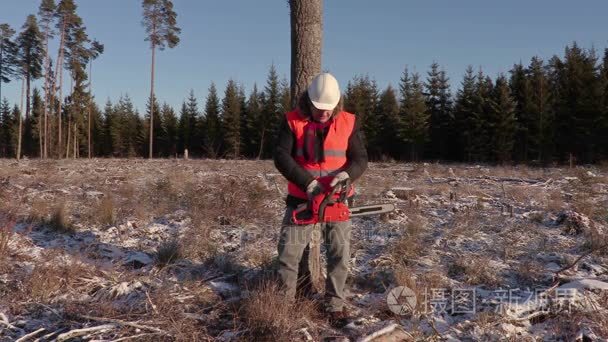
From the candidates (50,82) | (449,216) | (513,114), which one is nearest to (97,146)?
(50,82)

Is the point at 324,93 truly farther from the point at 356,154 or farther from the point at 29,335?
the point at 29,335

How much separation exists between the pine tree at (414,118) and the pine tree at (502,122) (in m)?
5.82

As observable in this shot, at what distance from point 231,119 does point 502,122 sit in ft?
85.3

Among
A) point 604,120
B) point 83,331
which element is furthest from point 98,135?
point 83,331

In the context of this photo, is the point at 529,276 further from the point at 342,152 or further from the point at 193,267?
the point at 193,267

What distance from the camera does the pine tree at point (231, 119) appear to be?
144 ft

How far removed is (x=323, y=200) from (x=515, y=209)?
18.1 feet

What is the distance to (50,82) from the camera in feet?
112

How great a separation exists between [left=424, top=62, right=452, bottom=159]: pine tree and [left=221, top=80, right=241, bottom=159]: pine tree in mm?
19326

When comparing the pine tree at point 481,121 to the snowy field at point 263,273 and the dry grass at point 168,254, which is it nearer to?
the snowy field at point 263,273

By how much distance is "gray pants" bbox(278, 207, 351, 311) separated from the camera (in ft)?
10.9

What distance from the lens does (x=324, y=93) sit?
10.3 feet

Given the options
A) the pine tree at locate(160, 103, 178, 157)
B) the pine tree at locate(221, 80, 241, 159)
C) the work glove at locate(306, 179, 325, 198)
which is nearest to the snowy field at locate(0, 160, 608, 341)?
the work glove at locate(306, 179, 325, 198)

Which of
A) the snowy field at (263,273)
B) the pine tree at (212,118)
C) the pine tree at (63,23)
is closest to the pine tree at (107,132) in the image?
the pine tree at (212,118)
